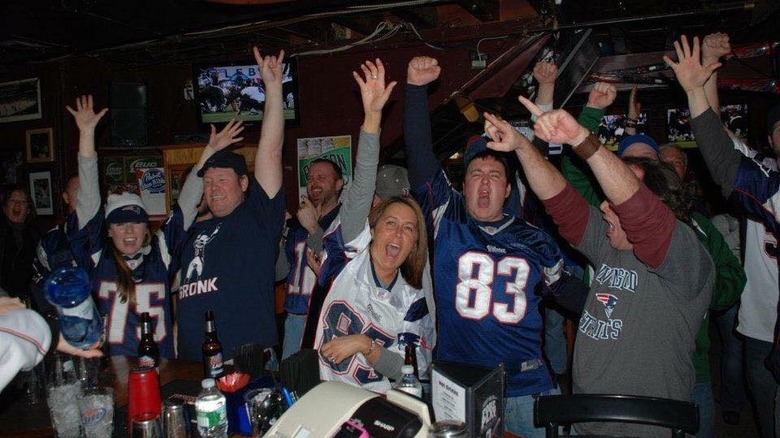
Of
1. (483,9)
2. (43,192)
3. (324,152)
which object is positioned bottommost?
(43,192)

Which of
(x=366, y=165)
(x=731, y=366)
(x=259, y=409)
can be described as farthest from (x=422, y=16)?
(x=259, y=409)

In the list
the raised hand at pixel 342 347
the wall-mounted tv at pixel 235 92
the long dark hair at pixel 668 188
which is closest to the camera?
the raised hand at pixel 342 347

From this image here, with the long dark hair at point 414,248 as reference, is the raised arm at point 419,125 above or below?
above

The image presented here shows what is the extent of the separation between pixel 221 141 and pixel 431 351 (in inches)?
72.2

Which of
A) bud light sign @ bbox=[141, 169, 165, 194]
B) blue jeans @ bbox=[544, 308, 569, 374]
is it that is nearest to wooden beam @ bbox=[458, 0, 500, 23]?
blue jeans @ bbox=[544, 308, 569, 374]

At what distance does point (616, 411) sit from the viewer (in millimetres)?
1849

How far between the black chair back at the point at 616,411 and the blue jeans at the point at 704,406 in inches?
23.7

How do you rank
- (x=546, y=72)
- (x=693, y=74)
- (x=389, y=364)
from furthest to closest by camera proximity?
(x=546, y=72), (x=693, y=74), (x=389, y=364)

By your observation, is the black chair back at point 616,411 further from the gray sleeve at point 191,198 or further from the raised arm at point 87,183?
the raised arm at point 87,183

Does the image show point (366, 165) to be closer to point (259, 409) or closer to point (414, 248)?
point (414, 248)

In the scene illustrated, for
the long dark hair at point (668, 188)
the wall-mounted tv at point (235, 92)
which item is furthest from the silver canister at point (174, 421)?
the wall-mounted tv at point (235, 92)

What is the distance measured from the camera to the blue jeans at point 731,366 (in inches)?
155

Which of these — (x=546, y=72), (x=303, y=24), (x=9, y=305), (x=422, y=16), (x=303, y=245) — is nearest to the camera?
(x=9, y=305)

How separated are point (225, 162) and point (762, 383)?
10.5ft
